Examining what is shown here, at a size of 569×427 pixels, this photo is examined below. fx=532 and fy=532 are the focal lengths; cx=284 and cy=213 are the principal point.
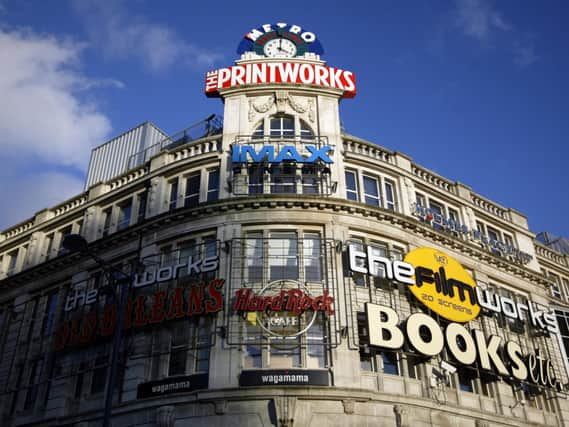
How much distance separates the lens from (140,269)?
31.8 meters

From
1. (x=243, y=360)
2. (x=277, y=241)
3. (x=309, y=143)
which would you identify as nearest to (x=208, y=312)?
(x=243, y=360)

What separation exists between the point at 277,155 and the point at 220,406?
47.6ft

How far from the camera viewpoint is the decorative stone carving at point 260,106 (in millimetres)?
34844

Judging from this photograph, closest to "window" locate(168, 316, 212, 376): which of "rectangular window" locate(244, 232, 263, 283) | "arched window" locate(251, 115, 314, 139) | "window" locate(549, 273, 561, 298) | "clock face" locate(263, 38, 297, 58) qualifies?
"rectangular window" locate(244, 232, 263, 283)

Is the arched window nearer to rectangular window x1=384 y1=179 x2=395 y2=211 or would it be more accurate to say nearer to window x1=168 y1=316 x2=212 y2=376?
rectangular window x1=384 y1=179 x2=395 y2=211

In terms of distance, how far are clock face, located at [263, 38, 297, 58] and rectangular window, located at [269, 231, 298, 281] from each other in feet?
50.1

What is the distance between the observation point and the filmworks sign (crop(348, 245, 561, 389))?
92.6 ft

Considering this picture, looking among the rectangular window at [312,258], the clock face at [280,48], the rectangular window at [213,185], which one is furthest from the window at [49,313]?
the clock face at [280,48]

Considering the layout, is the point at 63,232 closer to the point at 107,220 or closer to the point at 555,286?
the point at 107,220

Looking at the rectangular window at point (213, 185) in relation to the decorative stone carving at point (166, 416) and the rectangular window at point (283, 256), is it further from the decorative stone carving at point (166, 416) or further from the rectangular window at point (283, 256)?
the decorative stone carving at point (166, 416)

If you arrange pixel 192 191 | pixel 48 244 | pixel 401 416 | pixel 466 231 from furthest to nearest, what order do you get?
pixel 48 244 → pixel 466 231 → pixel 192 191 → pixel 401 416

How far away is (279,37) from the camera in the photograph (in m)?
39.6

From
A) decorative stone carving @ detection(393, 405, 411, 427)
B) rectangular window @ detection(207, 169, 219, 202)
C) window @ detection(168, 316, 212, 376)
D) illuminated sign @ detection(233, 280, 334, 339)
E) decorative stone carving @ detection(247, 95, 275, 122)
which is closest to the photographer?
decorative stone carving @ detection(393, 405, 411, 427)

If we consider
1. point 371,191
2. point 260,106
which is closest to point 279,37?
point 260,106
